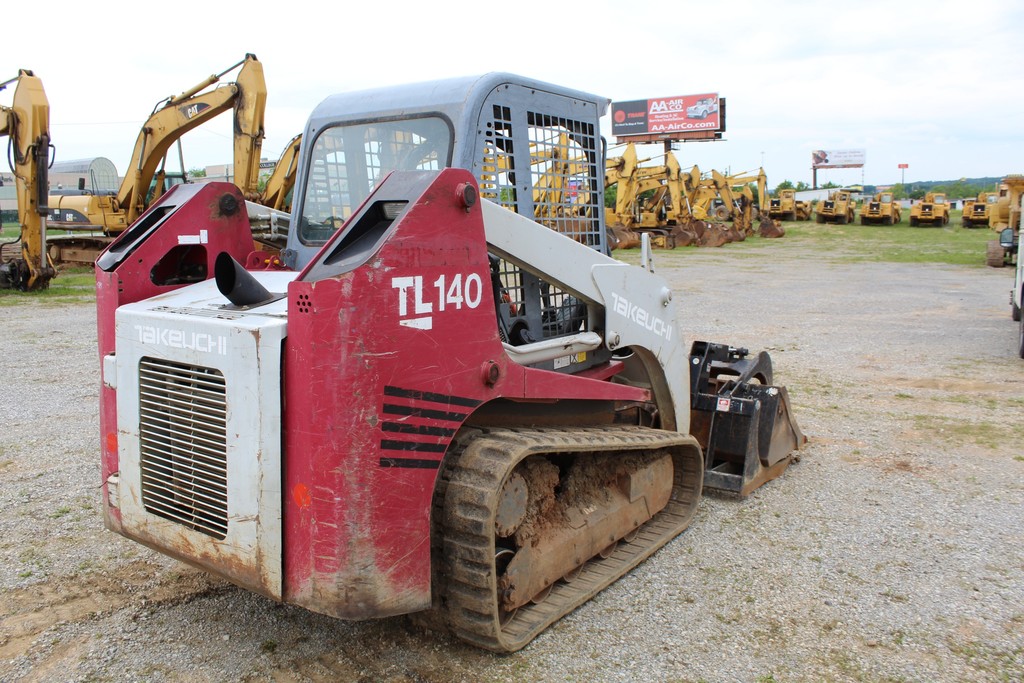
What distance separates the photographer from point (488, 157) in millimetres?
4000

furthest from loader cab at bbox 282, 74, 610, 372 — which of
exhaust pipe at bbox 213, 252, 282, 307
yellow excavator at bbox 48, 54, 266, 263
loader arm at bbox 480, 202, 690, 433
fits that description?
yellow excavator at bbox 48, 54, 266, 263

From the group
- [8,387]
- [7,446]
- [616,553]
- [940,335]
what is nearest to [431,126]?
[616,553]

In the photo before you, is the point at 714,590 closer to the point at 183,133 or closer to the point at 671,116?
the point at 183,133

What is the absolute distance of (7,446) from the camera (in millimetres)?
6301

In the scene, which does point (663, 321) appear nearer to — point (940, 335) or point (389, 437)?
point (389, 437)

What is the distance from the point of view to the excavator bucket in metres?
5.43

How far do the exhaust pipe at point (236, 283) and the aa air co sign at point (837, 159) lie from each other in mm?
108407

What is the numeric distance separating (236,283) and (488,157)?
1.38 m

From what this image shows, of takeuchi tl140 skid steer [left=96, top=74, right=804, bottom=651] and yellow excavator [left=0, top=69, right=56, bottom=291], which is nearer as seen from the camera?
takeuchi tl140 skid steer [left=96, top=74, right=804, bottom=651]

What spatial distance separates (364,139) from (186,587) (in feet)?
7.56

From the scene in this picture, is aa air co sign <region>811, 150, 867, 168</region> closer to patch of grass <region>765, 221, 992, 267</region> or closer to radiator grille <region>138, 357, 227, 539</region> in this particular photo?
patch of grass <region>765, 221, 992, 267</region>

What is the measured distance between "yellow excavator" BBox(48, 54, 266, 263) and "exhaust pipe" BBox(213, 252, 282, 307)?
13063 mm

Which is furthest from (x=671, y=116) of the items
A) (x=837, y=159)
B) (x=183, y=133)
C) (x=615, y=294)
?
(x=615, y=294)

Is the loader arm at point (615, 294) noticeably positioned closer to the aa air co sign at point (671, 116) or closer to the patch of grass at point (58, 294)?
the patch of grass at point (58, 294)
